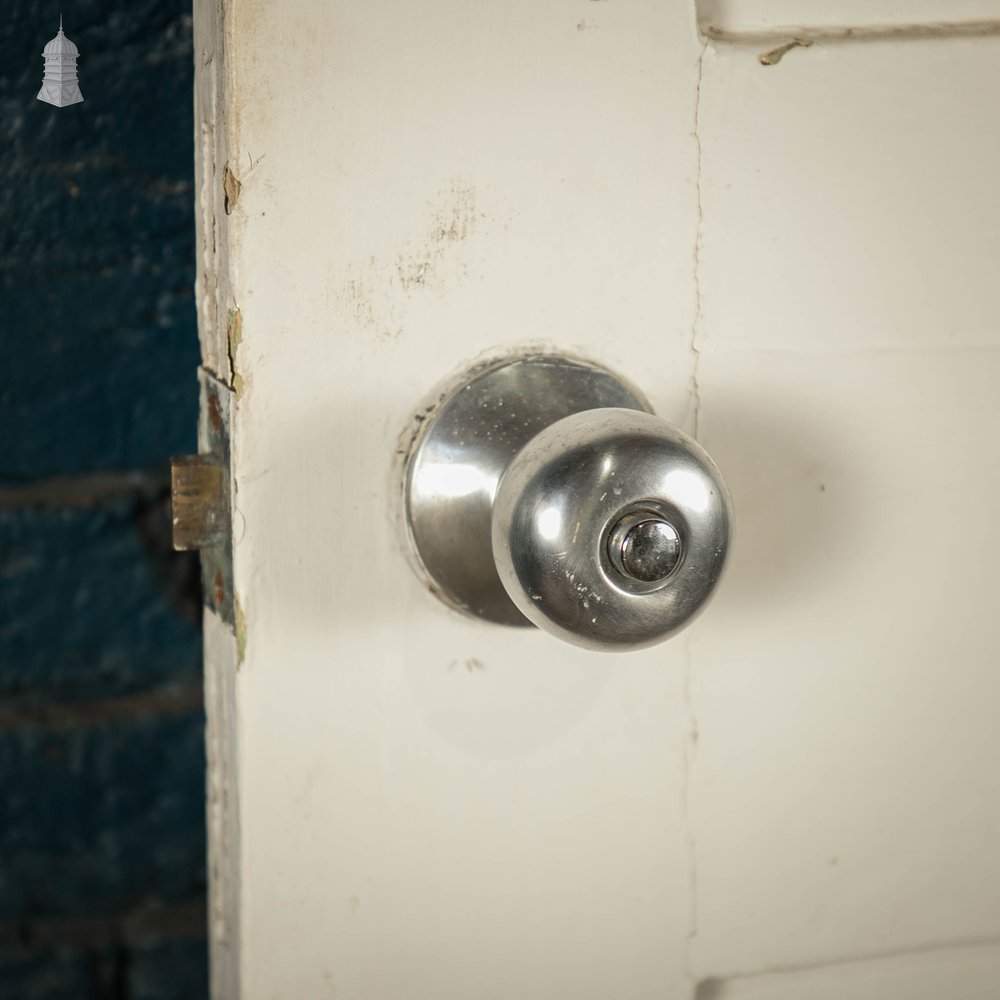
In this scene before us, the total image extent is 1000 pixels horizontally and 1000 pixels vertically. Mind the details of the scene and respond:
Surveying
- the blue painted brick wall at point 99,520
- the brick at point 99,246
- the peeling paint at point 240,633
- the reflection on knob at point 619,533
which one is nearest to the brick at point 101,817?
the blue painted brick wall at point 99,520

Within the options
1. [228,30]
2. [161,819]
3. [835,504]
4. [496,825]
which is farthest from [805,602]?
[161,819]

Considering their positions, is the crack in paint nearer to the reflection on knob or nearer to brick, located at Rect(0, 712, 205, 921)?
the reflection on knob

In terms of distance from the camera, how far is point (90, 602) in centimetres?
58

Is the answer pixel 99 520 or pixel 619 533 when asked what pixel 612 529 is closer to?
pixel 619 533

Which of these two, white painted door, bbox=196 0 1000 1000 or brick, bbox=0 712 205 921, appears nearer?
white painted door, bbox=196 0 1000 1000

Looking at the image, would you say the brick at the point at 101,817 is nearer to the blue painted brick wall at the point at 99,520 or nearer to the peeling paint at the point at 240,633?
the blue painted brick wall at the point at 99,520

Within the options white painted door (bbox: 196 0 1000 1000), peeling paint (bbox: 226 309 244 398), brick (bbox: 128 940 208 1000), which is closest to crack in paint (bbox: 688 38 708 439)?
white painted door (bbox: 196 0 1000 1000)

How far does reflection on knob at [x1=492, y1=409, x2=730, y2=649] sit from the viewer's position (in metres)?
0.29

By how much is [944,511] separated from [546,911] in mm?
211

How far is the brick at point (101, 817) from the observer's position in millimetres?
581

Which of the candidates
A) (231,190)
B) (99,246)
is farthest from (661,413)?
(99,246)

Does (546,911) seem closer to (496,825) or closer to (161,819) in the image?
(496,825)

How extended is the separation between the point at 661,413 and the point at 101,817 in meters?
0.40

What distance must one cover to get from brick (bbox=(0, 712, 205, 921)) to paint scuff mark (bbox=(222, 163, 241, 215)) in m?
0.35
